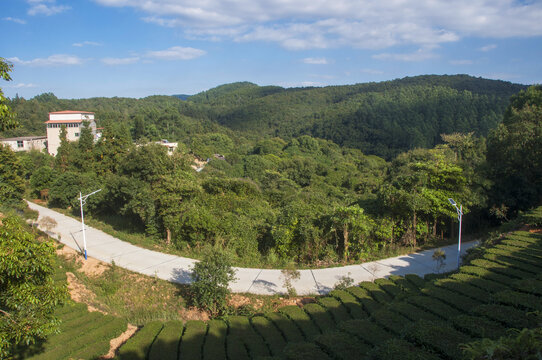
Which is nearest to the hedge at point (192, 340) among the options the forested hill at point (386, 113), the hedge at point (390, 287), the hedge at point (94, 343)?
the hedge at point (94, 343)

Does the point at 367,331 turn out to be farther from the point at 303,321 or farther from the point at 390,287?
the point at 390,287

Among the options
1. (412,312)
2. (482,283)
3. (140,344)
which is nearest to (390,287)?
(482,283)

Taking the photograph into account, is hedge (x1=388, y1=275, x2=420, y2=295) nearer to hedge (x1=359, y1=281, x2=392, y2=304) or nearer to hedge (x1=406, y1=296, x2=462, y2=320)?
hedge (x1=359, y1=281, x2=392, y2=304)

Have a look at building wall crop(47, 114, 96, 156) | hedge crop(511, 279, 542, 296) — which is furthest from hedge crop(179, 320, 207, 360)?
building wall crop(47, 114, 96, 156)

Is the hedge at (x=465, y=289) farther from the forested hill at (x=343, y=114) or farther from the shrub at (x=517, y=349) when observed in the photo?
the forested hill at (x=343, y=114)

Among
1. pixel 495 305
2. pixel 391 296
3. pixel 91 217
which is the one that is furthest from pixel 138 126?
pixel 495 305

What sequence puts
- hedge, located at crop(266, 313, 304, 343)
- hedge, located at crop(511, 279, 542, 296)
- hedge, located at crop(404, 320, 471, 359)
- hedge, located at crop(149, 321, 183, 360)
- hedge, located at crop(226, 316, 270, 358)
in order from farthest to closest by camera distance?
hedge, located at crop(266, 313, 304, 343)
hedge, located at crop(226, 316, 270, 358)
hedge, located at crop(149, 321, 183, 360)
hedge, located at crop(511, 279, 542, 296)
hedge, located at crop(404, 320, 471, 359)

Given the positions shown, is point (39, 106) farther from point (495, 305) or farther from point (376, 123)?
point (495, 305)
